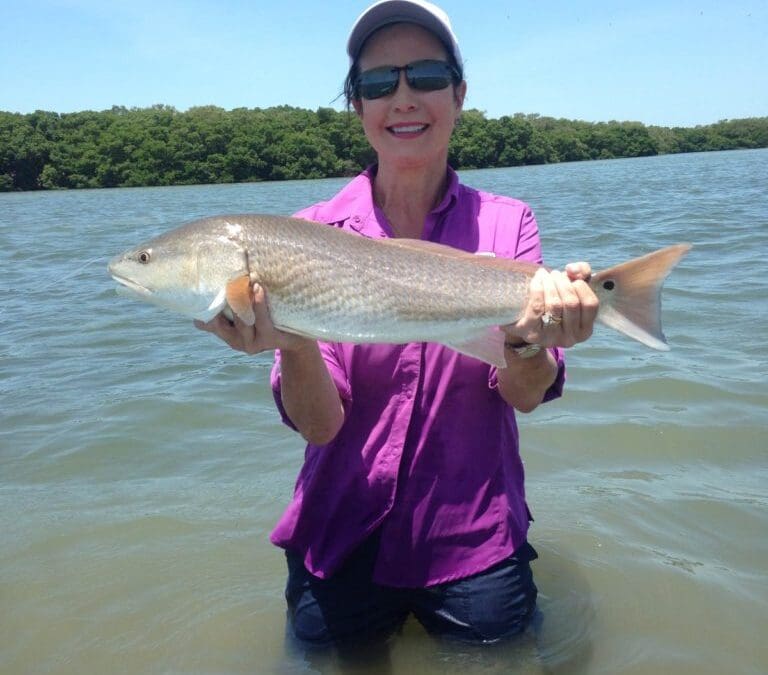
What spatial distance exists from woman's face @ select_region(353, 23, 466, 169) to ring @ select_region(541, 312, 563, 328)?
934mm

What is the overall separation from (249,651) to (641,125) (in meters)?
113

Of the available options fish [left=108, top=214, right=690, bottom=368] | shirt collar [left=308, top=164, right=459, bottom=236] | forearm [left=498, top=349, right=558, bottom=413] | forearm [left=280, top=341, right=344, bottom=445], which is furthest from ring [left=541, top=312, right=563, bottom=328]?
forearm [left=280, top=341, right=344, bottom=445]

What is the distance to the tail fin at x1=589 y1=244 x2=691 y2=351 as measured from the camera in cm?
309

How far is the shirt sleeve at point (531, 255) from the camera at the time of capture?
348 cm

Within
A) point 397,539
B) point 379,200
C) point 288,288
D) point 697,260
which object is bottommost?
point 697,260

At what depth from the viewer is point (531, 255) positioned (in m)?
3.57

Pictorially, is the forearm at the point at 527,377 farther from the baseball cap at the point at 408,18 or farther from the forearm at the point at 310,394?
the baseball cap at the point at 408,18

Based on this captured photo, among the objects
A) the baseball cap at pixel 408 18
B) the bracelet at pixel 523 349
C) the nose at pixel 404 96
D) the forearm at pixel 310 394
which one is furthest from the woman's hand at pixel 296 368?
the baseball cap at pixel 408 18

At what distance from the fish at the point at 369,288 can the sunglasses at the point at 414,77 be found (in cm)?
71

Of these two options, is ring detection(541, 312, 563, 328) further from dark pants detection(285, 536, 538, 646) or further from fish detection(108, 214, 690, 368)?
dark pants detection(285, 536, 538, 646)

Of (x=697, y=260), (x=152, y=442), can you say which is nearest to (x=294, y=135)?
(x=697, y=260)

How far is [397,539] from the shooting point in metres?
3.42

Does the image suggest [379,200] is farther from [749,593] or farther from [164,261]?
[749,593]

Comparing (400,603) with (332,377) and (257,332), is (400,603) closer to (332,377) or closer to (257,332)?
(332,377)
